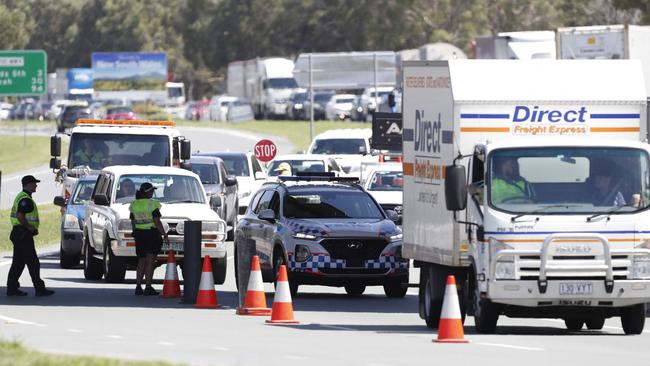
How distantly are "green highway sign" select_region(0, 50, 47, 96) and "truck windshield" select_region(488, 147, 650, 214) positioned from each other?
38.3 m

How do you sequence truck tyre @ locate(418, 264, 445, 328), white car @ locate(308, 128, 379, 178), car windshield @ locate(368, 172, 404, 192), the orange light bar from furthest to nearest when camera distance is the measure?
white car @ locate(308, 128, 379, 178), car windshield @ locate(368, 172, 404, 192), the orange light bar, truck tyre @ locate(418, 264, 445, 328)

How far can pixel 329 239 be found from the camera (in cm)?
2280

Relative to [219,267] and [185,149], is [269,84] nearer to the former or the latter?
[185,149]

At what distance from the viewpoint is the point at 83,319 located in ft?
65.2

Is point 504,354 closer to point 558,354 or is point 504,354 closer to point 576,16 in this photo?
point 558,354

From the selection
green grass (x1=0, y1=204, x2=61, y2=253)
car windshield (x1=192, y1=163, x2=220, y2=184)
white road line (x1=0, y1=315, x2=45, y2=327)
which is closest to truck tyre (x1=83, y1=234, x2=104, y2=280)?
white road line (x1=0, y1=315, x2=45, y2=327)

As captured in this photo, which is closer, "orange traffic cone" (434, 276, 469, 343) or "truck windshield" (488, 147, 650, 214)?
"orange traffic cone" (434, 276, 469, 343)

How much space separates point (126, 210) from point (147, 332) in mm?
7953

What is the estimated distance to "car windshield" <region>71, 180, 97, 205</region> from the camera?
97.8ft

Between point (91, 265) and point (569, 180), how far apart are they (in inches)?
443

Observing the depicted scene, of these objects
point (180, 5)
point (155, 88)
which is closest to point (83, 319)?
point (155, 88)

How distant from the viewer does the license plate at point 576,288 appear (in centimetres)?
1719

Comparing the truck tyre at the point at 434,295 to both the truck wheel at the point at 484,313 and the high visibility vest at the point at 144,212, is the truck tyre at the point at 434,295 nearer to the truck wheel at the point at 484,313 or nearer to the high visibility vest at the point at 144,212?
the truck wheel at the point at 484,313

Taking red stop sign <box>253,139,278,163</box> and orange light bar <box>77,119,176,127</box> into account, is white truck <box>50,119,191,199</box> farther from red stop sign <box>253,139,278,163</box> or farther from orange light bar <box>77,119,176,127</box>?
red stop sign <box>253,139,278,163</box>
